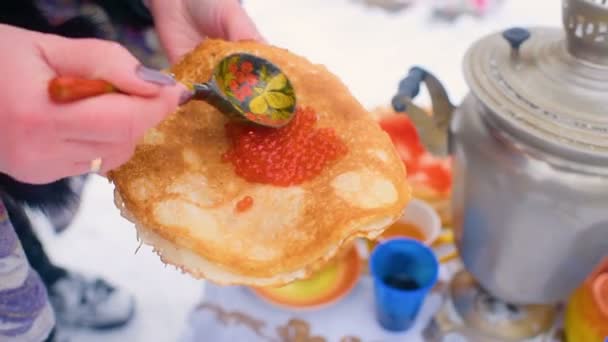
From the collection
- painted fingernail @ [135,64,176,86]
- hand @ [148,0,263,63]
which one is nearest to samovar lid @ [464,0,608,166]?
hand @ [148,0,263,63]

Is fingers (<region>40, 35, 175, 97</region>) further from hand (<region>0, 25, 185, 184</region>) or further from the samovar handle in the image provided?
the samovar handle

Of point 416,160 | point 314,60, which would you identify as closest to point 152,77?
point 416,160

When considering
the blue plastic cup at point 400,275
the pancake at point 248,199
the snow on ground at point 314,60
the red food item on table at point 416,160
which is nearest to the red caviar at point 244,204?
the pancake at point 248,199

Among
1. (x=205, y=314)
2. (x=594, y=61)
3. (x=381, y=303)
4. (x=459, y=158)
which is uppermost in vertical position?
(x=594, y=61)

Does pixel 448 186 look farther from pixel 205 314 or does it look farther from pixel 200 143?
pixel 200 143

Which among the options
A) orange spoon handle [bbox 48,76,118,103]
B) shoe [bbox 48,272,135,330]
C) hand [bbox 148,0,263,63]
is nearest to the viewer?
orange spoon handle [bbox 48,76,118,103]

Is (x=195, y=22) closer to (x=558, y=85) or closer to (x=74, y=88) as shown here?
(x=74, y=88)

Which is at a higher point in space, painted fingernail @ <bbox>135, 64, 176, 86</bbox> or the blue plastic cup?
painted fingernail @ <bbox>135, 64, 176, 86</bbox>

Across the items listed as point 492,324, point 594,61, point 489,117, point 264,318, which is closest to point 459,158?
point 489,117
